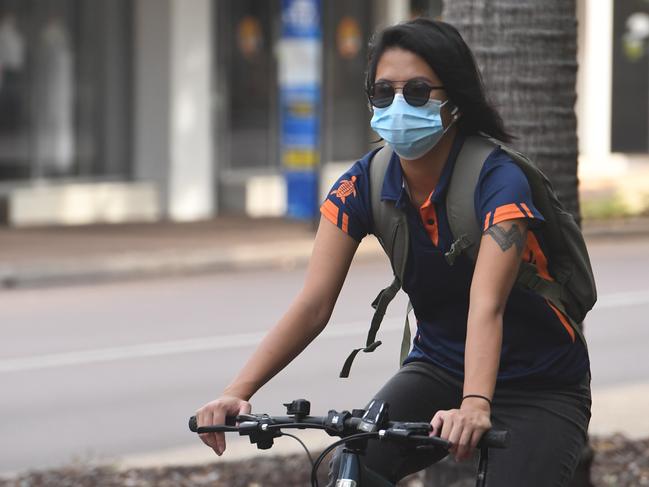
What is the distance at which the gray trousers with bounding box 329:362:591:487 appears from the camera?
3.57 m

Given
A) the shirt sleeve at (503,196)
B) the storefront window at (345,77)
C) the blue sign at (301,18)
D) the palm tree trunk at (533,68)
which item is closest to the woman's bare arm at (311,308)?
the shirt sleeve at (503,196)

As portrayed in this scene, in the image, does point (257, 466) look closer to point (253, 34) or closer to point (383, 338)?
point (383, 338)

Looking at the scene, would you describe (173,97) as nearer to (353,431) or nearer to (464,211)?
(464,211)

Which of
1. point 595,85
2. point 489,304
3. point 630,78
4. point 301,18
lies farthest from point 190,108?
point 489,304

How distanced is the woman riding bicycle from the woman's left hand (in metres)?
0.19

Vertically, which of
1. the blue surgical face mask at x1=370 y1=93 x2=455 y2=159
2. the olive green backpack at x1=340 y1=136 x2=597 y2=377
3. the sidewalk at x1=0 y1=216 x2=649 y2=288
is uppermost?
the blue surgical face mask at x1=370 y1=93 x2=455 y2=159

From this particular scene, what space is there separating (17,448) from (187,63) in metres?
13.1

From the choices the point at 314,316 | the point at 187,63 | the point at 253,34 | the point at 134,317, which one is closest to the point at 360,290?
the point at 134,317

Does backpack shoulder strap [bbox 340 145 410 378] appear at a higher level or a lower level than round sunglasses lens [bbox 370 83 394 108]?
lower

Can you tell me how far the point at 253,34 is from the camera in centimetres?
2261

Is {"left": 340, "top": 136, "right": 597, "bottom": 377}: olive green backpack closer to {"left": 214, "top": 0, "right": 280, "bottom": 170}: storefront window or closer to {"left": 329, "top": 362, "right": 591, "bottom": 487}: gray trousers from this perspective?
{"left": 329, "top": 362, "right": 591, "bottom": 487}: gray trousers

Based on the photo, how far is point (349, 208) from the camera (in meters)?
3.78

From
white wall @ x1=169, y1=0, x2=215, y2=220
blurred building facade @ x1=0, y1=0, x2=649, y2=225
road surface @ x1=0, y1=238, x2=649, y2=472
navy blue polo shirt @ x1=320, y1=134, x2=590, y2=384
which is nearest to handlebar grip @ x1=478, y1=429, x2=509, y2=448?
navy blue polo shirt @ x1=320, y1=134, x2=590, y2=384

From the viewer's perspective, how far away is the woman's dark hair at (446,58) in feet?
12.0
